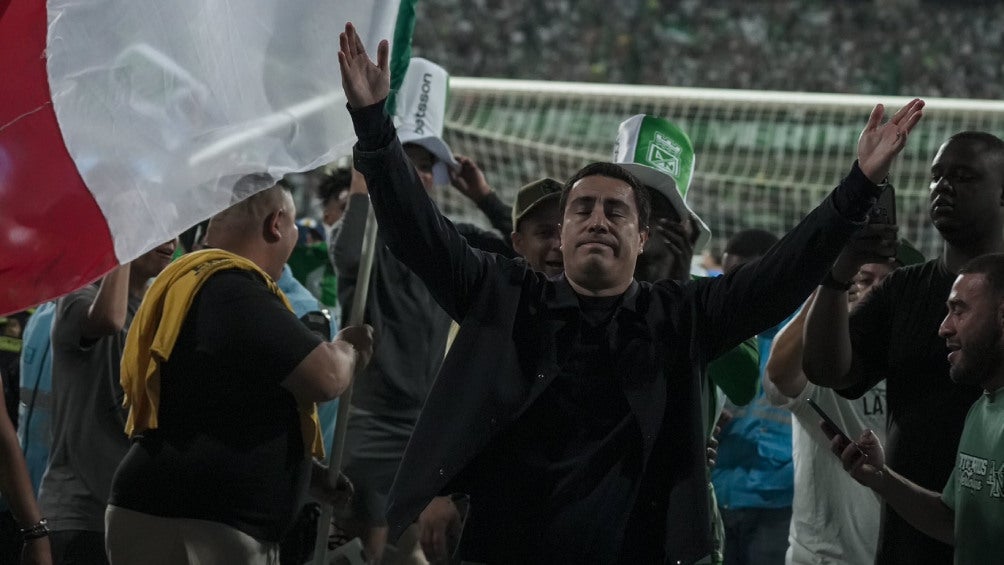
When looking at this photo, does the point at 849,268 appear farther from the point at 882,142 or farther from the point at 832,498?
the point at 832,498

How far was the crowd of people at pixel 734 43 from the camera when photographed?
68.9 feet

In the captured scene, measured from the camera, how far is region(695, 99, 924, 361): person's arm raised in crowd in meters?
3.05

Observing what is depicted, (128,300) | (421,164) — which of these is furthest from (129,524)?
(421,164)

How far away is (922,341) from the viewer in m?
3.81

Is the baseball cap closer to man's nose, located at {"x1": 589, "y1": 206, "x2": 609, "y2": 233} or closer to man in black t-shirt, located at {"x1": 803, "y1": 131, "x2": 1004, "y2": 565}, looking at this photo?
man in black t-shirt, located at {"x1": 803, "y1": 131, "x2": 1004, "y2": 565}

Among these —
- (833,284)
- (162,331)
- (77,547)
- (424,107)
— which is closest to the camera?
(833,284)

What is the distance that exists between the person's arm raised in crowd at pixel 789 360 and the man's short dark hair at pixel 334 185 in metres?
3.91

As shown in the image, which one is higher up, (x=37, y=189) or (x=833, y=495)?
(x=37, y=189)

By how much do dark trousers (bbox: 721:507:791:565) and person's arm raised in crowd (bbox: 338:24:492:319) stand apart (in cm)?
302

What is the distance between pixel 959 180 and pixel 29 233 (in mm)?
2304

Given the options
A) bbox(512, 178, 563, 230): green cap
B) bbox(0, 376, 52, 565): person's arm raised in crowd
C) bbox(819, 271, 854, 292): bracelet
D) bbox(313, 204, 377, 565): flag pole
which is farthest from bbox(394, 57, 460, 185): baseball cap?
bbox(819, 271, 854, 292): bracelet

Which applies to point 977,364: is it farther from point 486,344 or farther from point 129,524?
point 129,524

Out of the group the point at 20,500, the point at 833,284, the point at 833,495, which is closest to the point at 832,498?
the point at 833,495

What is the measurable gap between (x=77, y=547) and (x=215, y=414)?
107 cm
